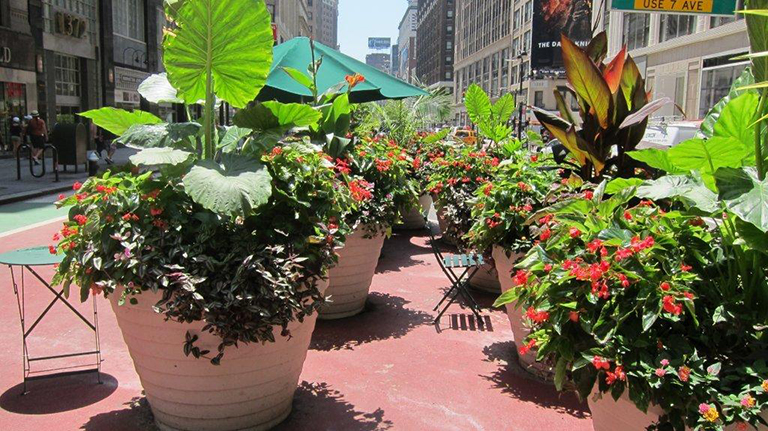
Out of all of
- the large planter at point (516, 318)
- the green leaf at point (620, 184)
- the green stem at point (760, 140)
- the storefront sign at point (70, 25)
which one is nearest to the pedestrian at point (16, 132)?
the storefront sign at point (70, 25)

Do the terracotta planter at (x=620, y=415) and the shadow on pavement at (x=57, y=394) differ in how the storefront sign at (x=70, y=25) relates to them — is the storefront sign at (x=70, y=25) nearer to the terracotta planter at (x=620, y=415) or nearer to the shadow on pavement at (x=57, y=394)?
the shadow on pavement at (x=57, y=394)

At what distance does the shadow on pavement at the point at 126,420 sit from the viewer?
3490 mm

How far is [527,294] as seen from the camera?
279 centimetres

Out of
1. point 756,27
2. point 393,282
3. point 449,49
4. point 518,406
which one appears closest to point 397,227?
point 393,282

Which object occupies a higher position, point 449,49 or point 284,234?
point 449,49

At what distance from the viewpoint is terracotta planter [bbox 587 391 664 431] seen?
239cm

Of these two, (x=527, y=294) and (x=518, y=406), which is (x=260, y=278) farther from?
(x=518, y=406)

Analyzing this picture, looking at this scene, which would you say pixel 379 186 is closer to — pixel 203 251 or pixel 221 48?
pixel 221 48

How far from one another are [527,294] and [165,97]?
7.51ft

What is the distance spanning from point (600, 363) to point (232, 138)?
223 centimetres

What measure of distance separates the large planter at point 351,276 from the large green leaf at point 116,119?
2.16 m

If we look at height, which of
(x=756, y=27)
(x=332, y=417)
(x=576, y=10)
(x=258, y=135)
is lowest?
(x=332, y=417)

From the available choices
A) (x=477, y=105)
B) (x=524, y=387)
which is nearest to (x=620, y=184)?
(x=524, y=387)

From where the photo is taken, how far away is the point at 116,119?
3502 millimetres
